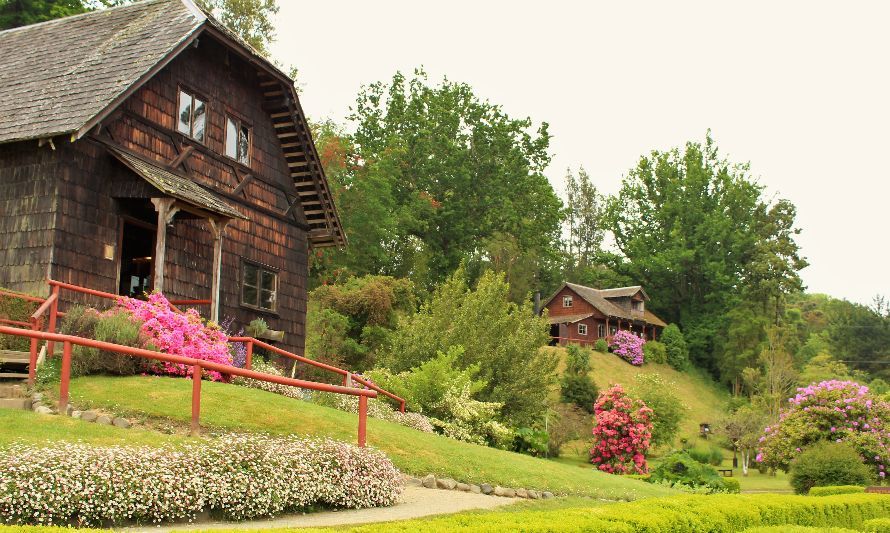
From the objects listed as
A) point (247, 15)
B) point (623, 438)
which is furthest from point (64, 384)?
point (247, 15)

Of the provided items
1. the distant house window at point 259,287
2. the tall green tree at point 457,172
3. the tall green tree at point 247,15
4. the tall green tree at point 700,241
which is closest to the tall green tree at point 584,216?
the tall green tree at point 700,241

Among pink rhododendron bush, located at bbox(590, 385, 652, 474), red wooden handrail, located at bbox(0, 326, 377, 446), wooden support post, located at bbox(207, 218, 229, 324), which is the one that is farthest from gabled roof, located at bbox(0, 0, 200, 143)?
pink rhododendron bush, located at bbox(590, 385, 652, 474)

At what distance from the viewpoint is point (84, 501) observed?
26.6 feet

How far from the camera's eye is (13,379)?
14.4 metres

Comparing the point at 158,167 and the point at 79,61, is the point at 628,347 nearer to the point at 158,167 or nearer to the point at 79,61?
the point at 158,167

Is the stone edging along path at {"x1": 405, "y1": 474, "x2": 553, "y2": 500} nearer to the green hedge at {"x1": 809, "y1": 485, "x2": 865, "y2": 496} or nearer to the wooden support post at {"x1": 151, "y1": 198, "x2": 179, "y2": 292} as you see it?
the wooden support post at {"x1": 151, "y1": 198, "x2": 179, "y2": 292}

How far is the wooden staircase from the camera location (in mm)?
12422

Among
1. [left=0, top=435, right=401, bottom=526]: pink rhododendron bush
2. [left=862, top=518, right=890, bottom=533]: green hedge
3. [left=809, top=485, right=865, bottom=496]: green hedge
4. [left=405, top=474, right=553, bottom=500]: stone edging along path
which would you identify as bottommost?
[left=809, top=485, right=865, bottom=496]: green hedge

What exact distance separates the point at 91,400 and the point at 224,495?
4.58 metres

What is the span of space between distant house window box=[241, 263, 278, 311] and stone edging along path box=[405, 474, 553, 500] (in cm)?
1144

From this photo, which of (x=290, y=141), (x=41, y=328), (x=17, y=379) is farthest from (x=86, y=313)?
(x=290, y=141)

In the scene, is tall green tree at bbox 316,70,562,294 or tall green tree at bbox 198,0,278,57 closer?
tall green tree at bbox 198,0,278,57

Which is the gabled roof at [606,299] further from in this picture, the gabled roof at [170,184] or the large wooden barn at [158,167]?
the gabled roof at [170,184]

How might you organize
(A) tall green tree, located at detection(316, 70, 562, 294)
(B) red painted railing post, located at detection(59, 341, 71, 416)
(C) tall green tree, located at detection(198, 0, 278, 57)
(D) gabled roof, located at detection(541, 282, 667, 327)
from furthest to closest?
(D) gabled roof, located at detection(541, 282, 667, 327) → (A) tall green tree, located at detection(316, 70, 562, 294) → (C) tall green tree, located at detection(198, 0, 278, 57) → (B) red painted railing post, located at detection(59, 341, 71, 416)
